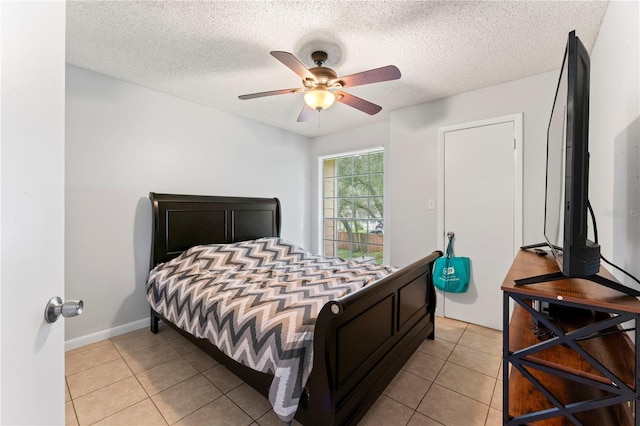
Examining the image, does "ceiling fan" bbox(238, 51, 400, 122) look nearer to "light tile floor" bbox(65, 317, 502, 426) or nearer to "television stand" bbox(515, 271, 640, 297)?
"television stand" bbox(515, 271, 640, 297)

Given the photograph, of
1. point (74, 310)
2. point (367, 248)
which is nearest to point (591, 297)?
point (74, 310)

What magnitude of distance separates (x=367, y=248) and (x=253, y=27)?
10.1 feet

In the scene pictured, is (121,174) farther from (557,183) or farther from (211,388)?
(557,183)

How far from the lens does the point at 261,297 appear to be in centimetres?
177

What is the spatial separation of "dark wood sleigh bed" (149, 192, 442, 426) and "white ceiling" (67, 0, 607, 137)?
1240mm

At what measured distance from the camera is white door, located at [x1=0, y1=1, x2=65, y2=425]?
0.54 m

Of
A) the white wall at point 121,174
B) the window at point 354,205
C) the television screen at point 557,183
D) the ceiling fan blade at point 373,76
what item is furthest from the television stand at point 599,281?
the white wall at point 121,174

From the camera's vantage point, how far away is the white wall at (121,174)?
2.32 metres

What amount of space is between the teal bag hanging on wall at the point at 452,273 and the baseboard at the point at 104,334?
10.1 ft

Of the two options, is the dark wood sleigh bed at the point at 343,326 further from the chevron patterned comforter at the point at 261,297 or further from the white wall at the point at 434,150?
the white wall at the point at 434,150

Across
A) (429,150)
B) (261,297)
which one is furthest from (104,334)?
(429,150)

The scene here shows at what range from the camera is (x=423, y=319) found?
2.32m

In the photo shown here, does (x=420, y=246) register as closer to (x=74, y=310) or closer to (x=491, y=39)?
(x=491, y=39)

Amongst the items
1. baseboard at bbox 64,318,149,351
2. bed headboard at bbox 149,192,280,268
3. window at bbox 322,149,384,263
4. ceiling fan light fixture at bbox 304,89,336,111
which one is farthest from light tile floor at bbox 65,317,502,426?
ceiling fan light fixture at bbox 304,89,336,111
